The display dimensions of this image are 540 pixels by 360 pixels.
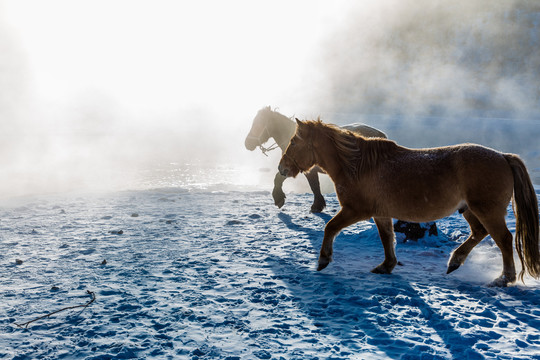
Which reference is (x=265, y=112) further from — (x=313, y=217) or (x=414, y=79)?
(x=414, y=79)

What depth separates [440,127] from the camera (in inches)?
2756

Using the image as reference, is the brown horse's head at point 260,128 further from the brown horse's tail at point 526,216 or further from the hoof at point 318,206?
the brown horse's tail at point 526,216

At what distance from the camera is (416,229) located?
6.59m

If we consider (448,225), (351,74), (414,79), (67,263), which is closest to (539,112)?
(414,79)

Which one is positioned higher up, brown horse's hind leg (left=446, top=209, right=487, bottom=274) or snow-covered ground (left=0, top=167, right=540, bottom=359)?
brown horse's hind leg (left=446, top=209, right=487, bottom=274)

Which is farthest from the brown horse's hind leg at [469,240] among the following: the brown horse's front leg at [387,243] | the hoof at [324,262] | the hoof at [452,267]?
the hoof at [324,262]

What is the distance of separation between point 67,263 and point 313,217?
4807mm

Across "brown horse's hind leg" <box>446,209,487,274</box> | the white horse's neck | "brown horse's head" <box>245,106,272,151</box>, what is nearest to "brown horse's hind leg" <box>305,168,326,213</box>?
the white horse's neck

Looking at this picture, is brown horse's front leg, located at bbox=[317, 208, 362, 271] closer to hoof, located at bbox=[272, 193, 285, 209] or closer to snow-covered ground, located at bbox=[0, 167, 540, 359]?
snow-covered ground, located at bbox=[0, 167, 540, 359]

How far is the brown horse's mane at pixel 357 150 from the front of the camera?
483 centimetres

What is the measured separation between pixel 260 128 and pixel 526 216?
6.29 m

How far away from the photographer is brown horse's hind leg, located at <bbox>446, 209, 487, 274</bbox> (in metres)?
4.79

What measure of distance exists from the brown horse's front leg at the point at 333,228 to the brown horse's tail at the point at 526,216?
164cm

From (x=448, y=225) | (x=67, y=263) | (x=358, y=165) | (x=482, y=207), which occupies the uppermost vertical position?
(x=358, y=165)
